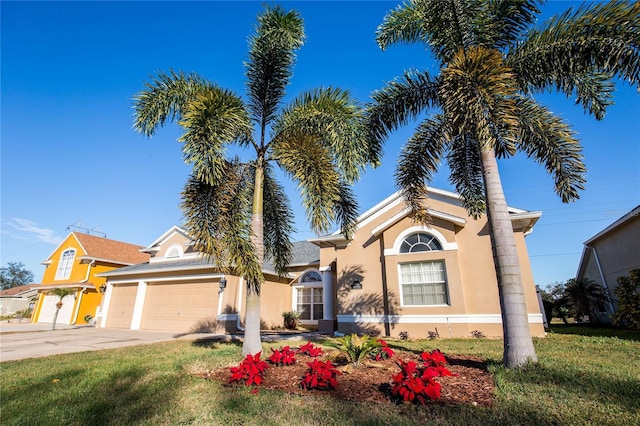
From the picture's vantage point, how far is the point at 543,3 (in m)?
7.25

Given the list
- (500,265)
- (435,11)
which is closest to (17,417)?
(500,265)

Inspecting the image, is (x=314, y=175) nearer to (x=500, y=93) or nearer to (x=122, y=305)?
(x=500, y=93)

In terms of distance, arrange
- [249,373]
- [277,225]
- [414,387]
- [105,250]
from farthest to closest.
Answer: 1. [105,250]
2. [277,225]
3. [249,373]
4. [414,387]

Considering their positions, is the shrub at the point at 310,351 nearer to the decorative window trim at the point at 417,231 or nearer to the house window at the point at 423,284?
the house window at the point at 423,284

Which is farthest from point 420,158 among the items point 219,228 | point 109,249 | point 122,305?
point 109,249

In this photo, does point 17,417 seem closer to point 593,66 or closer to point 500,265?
point 500,265

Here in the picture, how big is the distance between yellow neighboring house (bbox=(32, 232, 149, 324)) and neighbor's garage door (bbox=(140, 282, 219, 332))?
804 centimetres

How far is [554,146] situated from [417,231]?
5614 mm

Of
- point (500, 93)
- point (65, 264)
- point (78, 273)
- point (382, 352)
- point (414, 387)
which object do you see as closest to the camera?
point (414, 387)

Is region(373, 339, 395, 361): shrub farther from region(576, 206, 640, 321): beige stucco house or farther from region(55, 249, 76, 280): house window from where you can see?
region(55, 249, 76, 280): house window

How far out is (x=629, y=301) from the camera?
11906 millimetres

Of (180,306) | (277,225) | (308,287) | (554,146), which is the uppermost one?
(554,146)

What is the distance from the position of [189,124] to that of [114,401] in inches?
199

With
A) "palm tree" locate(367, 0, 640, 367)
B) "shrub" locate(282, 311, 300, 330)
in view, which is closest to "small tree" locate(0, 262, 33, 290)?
"shrub" locate(282, 311, 300, 330)
